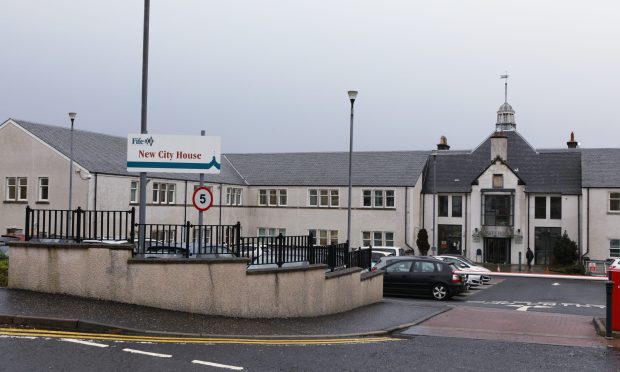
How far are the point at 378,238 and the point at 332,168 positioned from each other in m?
7.42

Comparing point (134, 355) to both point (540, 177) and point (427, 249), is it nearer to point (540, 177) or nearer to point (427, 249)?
point (427, 249)

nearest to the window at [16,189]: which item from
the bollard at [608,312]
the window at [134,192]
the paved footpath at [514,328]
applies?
the window at [134,192]

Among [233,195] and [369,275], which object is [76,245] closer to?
[369,275]

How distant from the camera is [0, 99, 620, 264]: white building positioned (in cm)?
4806

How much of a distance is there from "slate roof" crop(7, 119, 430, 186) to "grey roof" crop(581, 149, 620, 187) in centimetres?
1235

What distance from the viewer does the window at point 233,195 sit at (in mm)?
54719

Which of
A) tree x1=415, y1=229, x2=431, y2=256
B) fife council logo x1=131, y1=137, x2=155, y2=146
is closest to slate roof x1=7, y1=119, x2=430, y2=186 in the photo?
tree x1=415, y1=229, x2=431, y2=256

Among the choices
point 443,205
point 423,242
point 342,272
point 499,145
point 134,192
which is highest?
point 499,145

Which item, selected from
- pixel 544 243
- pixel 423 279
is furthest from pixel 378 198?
pixel 423 279

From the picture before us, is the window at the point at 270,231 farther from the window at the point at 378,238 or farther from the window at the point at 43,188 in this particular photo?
the window at the point at 43,188

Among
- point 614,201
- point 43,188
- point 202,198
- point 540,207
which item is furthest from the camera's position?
point 540,207

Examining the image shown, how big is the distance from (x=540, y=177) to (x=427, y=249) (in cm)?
1122

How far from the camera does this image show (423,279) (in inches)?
971

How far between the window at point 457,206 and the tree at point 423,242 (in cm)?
441
